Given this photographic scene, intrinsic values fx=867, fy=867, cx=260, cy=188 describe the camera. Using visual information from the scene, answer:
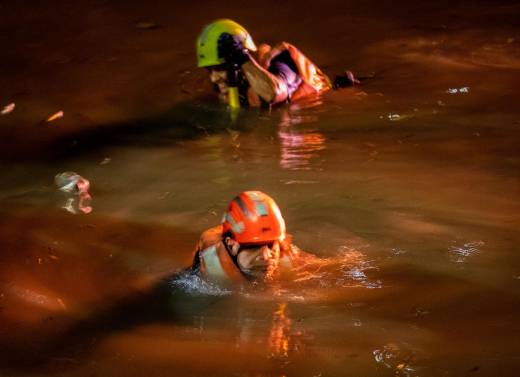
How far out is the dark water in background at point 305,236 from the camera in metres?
4.40

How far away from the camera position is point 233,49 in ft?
29.3

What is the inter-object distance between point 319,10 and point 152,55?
2.72m

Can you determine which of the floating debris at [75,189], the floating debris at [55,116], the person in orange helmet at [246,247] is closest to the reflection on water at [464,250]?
the person in orange helmet at [246,247]

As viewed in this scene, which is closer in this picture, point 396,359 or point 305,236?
point 396,359

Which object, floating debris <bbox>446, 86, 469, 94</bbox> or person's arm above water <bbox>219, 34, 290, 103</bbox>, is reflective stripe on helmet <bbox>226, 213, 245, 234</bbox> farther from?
floating debris <bbox>446, 86, 469, 94</bbox>

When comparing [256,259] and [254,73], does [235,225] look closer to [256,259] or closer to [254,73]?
[256,259]

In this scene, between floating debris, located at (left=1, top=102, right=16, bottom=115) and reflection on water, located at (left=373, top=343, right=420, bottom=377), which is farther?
floating debris, located at (left=1, top=102, right=16, bottom=115)

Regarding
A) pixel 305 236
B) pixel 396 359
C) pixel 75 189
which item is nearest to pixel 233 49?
pixel 75 189

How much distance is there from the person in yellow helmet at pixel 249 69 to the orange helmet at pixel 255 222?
3.95 m

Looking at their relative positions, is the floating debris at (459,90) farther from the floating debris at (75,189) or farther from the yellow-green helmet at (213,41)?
the floating debris at (75,189)

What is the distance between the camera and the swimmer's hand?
895 cm

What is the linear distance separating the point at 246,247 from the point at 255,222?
175 mm

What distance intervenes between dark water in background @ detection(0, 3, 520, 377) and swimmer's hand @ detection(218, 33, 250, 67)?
1.85 ft

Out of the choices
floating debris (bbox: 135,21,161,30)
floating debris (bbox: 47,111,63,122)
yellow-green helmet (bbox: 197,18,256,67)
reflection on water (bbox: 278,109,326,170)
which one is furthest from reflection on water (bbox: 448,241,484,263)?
floating debris (bbox: 135,21,161,30)
